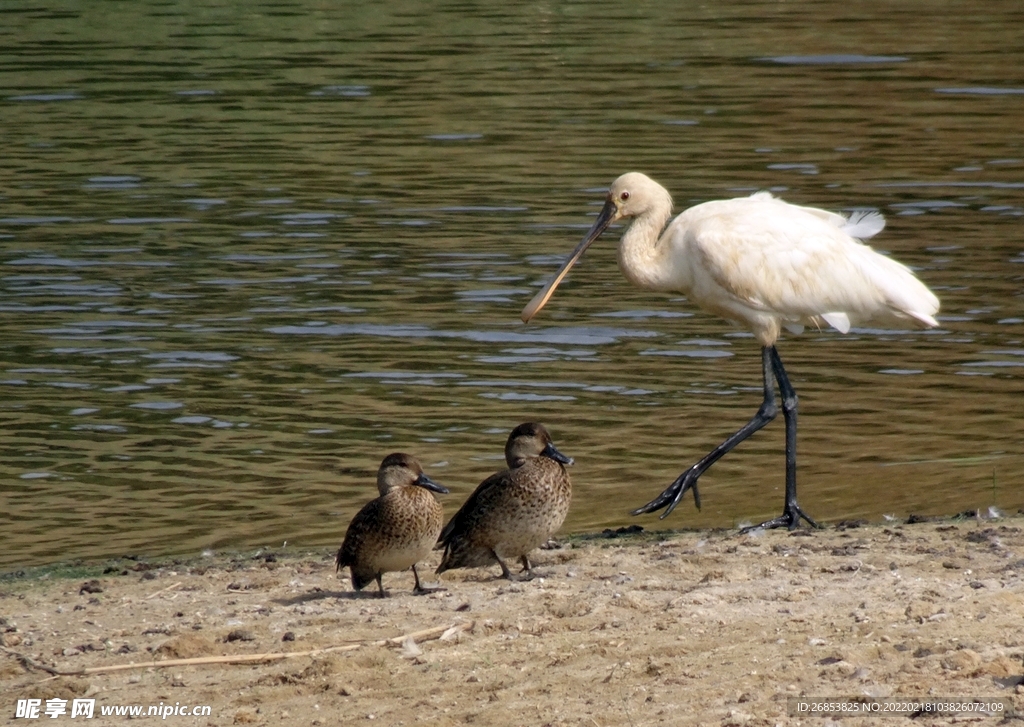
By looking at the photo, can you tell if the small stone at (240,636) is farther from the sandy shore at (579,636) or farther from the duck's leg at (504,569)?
the duck's leg at (504,569)

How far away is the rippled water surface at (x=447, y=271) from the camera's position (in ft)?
32.1

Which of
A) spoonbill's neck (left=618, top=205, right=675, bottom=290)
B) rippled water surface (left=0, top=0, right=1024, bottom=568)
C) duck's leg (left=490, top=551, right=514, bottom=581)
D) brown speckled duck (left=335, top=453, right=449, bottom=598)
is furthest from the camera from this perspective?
rippled water surface (left=0, top=0, right=1024, bottom=568)

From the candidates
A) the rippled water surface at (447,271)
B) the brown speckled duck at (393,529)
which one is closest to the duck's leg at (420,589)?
the brown speckled duck at (393,529)

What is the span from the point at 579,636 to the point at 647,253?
3.52m

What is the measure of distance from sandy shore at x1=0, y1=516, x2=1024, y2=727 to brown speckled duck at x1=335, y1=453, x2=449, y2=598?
135mm

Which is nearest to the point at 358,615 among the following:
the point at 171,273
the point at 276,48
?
the point at 171,273

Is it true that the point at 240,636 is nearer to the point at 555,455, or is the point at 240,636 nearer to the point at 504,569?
the point at 504,569

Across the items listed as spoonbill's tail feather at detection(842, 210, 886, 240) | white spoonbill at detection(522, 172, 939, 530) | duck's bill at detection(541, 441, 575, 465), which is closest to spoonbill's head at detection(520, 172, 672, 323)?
white spoonbill at detection(522, 172, 939, 530)

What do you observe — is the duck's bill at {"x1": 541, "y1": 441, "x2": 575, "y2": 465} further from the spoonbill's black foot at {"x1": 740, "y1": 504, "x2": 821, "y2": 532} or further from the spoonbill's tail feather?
the spoonbill's tail feather

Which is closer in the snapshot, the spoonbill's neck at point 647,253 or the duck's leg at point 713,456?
the duck's leg at point 713,456

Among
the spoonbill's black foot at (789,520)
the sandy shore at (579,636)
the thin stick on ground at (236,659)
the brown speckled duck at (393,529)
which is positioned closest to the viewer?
the sandy shore at (579,636)

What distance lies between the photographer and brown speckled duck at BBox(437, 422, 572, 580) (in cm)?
721

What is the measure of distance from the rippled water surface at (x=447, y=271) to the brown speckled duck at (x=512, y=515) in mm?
1543

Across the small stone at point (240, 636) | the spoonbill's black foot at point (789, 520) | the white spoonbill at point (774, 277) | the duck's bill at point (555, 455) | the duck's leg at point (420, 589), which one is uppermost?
the white spoonbill at point (774, 277)
